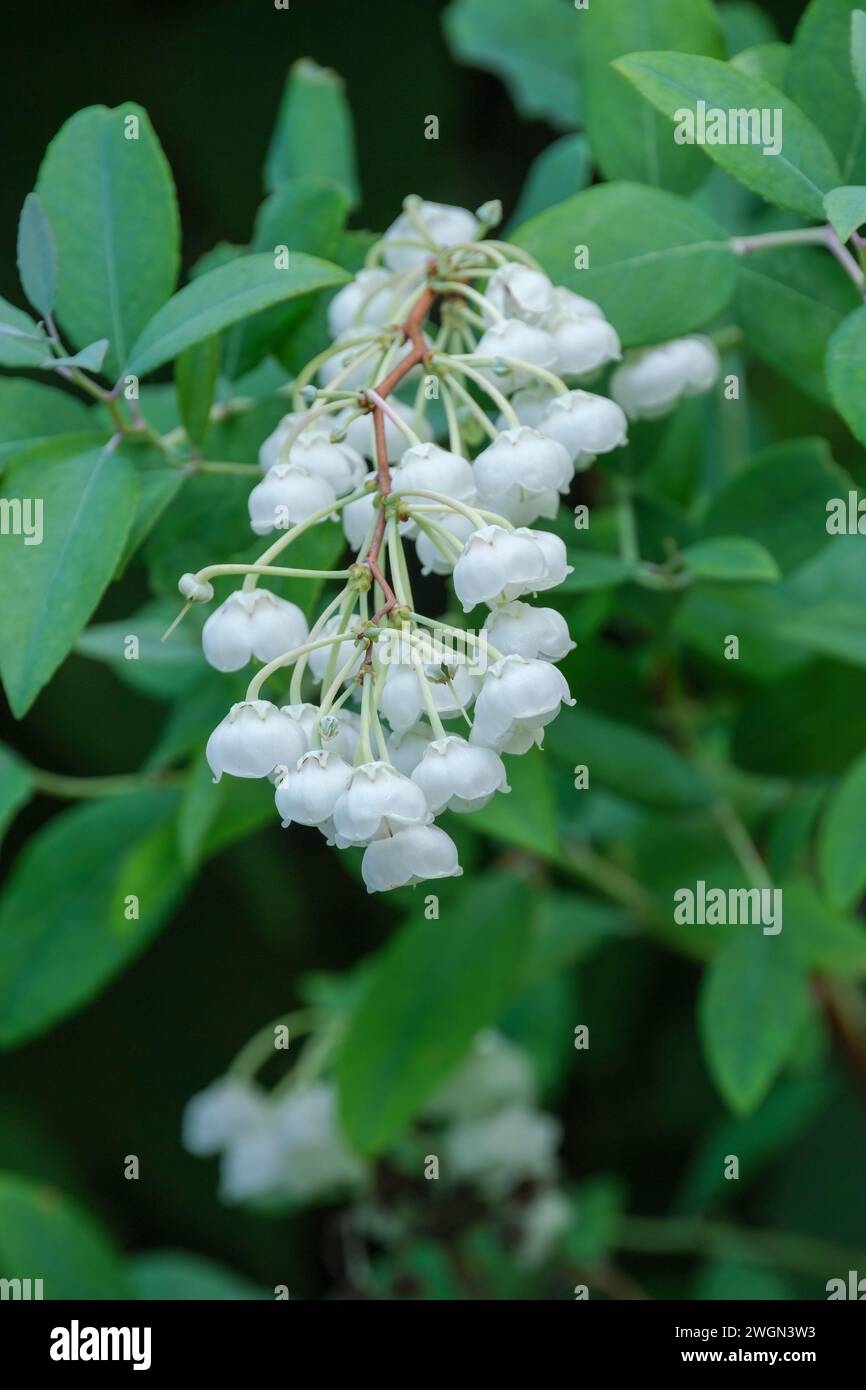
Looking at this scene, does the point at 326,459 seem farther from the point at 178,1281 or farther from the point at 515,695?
the point at 178,1281

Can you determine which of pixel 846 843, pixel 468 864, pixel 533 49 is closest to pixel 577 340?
pixel 846 843

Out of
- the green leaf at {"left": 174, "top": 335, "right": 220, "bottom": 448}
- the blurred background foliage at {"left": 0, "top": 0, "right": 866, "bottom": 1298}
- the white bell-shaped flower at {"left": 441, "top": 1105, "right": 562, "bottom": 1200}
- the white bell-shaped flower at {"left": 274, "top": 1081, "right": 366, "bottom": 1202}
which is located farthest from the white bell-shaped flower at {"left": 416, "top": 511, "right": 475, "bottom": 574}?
the white bell-shaped flower at {"left": 441, "top": 1105, "right": 562, "bottom": 1200}

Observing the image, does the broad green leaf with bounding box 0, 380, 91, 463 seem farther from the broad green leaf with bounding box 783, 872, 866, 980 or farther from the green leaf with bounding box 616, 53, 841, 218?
the broad green leaf with bounding box 783, 872, 866, 980

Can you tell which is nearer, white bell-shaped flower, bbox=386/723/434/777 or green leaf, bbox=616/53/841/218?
white bell-shaped flower, bbox=386/723/434/777

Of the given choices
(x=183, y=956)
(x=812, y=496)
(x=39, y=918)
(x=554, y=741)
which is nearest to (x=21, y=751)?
(x=183, y=956)

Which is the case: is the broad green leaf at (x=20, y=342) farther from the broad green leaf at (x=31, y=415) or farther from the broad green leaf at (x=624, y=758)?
the broad green leaf at (x=624, y=758)
